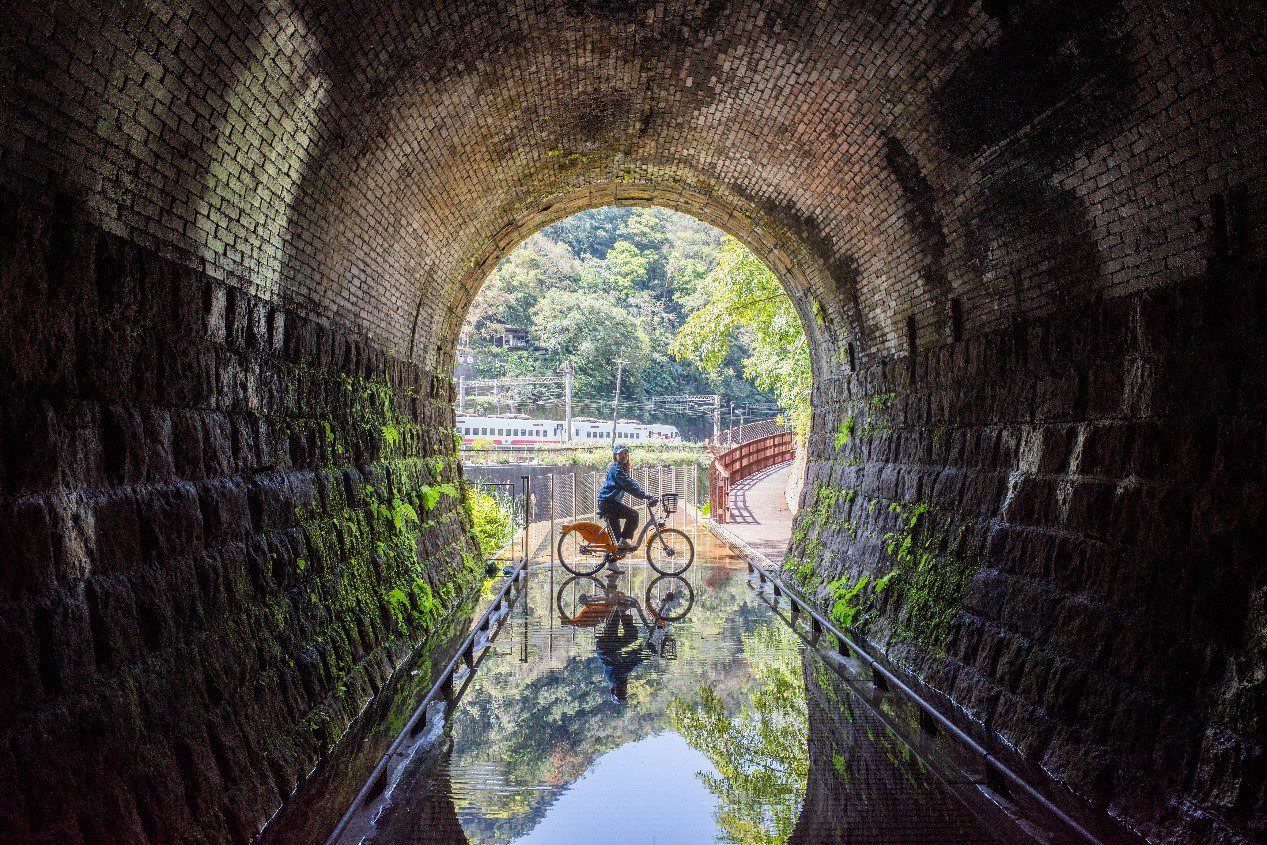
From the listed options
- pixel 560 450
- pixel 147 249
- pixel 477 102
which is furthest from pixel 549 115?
pixel 560 450

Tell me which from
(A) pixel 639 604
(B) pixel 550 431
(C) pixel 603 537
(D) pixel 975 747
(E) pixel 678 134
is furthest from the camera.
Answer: (B) pixel 550 431

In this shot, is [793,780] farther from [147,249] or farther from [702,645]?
[147,249]

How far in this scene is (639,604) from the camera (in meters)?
12.0

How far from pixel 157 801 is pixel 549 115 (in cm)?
824

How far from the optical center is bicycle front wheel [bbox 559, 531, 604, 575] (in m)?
14.8

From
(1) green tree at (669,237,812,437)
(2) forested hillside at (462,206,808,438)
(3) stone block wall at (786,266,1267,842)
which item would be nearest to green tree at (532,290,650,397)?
(2) forested hillside at (462,206,808,438)

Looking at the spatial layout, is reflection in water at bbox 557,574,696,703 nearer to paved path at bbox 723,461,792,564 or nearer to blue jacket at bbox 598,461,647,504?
→ blue jacket at bbox 598,461,647,504

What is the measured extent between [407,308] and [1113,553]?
312 inches

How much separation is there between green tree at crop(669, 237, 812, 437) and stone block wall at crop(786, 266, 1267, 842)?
11926 millimetres

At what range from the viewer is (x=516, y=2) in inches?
301

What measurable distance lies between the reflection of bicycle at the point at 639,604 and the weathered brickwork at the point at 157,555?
3.20 metres

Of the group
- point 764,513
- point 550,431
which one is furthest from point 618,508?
point 550,431

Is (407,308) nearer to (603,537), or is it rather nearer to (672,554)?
(603,537)

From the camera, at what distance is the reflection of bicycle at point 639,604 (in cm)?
984
